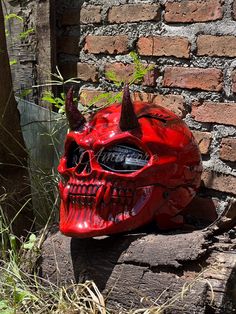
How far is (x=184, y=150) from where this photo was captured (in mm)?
2131

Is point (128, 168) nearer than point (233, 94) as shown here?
Yes

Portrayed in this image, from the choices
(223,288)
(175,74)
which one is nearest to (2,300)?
(223,288)

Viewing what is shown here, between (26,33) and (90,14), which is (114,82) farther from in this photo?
(26,33)

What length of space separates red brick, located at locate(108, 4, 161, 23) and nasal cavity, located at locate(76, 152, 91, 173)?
3.03 feet

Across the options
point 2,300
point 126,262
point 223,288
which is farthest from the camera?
point 2,300

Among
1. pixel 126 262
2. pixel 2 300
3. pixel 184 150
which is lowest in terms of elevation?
pixel 2 300

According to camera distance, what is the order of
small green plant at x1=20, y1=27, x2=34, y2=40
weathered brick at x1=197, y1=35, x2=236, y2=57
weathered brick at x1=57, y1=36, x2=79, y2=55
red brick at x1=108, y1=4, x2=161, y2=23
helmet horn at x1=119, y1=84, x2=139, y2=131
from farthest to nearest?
small green plant at x1=20, y1=27, x2=34, y2=40
weathered brick at x1=57, y1=36, x2=79, y2=55
red brick at x1=108, y1=4, x2=161, y2=23
weathered brick at x1=197, y1=35, x2=236, y2=57
helmet horn at x1=119, y1=84, x2=139, y2=131

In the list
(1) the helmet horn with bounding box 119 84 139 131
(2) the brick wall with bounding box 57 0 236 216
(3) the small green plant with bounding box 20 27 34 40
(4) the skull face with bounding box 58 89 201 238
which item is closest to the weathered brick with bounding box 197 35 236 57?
(2) the brick wall with bounding box 57 0 236 216

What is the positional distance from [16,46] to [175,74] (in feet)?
4.17

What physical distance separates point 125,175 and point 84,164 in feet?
0.62

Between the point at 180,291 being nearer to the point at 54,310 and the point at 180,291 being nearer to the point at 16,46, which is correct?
the point at 54,310

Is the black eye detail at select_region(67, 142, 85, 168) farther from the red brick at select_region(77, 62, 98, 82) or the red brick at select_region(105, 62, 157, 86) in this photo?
the red brick at select_region(77, 62, 98, 82)

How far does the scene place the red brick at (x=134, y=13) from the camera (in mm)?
2668

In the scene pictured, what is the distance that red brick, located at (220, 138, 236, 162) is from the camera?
2.46m
